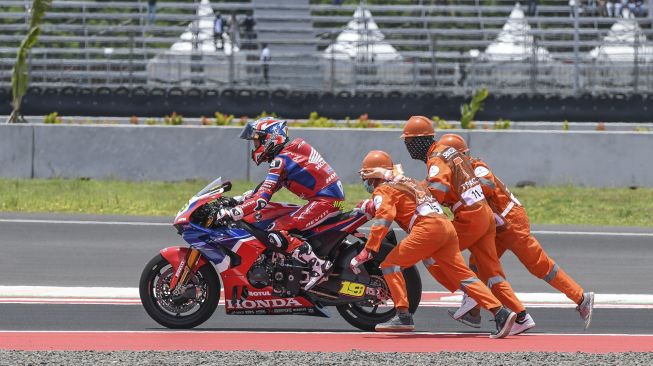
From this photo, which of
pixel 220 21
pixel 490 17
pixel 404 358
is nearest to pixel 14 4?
pixel 220 21

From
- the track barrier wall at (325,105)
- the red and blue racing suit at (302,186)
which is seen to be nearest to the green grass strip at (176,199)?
the track barrier wall at (325,105)

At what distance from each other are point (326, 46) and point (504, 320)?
23.2 meters

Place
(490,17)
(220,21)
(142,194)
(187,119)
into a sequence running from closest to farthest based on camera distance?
(142,194) < (187,119) < (220,21) < (490,17)

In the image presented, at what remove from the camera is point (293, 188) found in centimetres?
992

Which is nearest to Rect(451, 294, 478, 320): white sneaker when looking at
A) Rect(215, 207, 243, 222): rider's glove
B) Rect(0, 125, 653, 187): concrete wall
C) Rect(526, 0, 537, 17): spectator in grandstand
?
Rect(215, 207, 243, 222): rider's glove

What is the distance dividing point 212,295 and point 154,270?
0.44 meters

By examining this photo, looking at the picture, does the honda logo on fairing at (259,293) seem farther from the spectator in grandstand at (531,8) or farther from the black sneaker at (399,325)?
the spectator in grandstand at (531,8)

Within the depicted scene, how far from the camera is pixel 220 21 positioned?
30.1m

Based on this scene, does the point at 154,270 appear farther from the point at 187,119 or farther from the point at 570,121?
the point at 570,121

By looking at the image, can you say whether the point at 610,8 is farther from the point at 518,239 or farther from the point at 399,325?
the point at 399,325

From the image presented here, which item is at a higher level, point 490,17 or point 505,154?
point 490,17

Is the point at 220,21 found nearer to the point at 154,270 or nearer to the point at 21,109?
the point at 21,109

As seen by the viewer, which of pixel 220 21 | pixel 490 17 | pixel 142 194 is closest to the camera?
pixel 142 194

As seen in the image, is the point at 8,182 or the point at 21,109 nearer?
the point at 8,182
